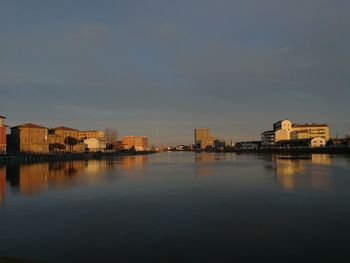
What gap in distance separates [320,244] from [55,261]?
7.94 metres

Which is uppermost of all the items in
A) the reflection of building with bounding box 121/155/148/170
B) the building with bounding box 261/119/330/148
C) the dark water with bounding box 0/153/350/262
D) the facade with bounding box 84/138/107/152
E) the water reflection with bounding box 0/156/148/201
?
the building with bounding box 261/119/330/148

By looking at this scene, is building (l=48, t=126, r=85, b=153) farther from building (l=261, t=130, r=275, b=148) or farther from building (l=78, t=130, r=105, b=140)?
building (l=261, t=130, r=275, b=148)

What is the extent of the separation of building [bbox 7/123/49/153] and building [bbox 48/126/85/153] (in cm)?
1095

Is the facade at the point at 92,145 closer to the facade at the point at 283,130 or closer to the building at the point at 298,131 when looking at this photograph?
the building at the point at 298,131

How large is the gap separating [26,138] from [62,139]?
23650 millimetres

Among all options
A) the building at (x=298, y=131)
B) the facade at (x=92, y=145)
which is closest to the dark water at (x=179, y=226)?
the facade at (x=92, y=145)

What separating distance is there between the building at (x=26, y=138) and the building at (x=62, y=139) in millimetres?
10954

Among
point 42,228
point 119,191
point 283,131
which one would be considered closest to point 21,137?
point 119,191

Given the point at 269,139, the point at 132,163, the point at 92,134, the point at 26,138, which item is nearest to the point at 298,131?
the point at 269,139

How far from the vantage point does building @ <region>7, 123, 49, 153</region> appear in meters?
89.5

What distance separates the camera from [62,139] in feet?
374

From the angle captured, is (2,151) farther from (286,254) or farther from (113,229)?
(286,254)

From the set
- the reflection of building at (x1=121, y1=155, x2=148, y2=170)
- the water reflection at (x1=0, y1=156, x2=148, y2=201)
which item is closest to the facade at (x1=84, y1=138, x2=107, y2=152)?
the reflection of building at (x1=121, y1=155, x2=148, y2=170)

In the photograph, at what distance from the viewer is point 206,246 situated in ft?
33.3
